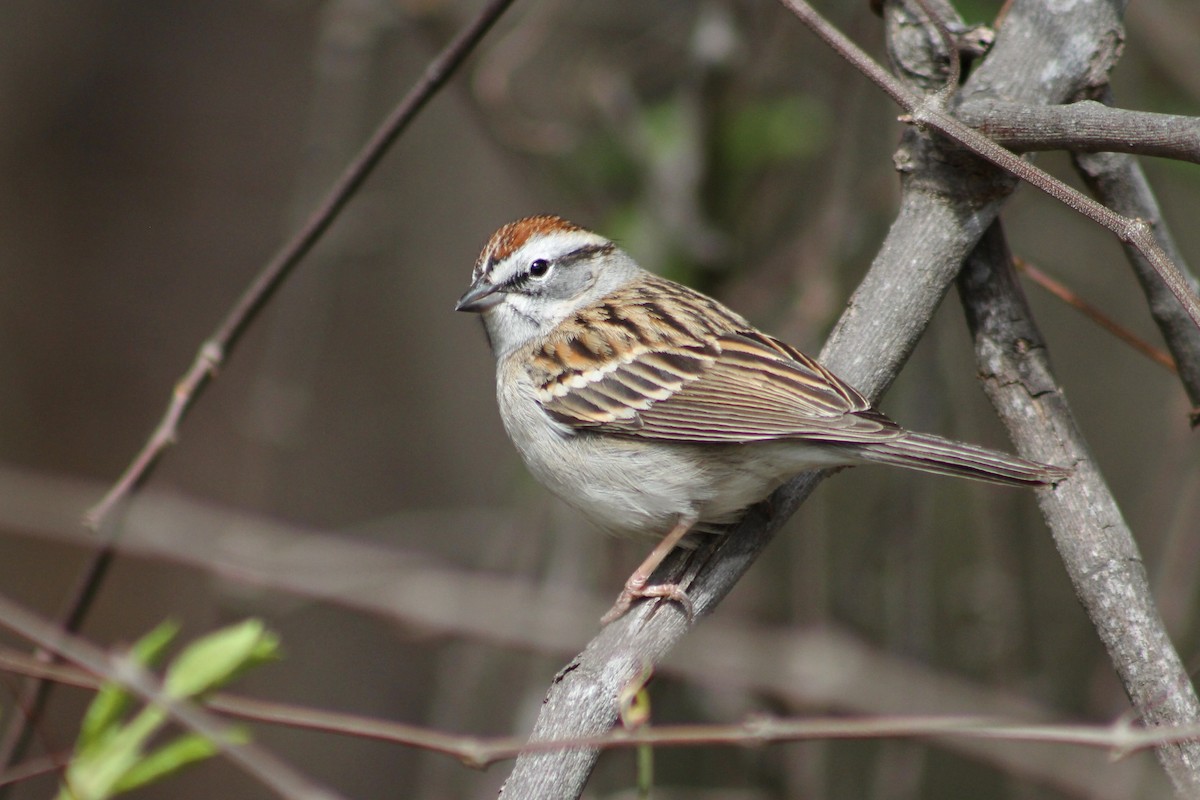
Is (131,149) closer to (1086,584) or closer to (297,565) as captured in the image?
(297,565)

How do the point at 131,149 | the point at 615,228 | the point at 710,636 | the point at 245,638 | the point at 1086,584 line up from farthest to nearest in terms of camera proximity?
the point at 131,149 → the point at 615,228 → the point at 710,636 → the point at 1086,584 → the point at 245,638

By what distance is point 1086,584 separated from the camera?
6.07 feet

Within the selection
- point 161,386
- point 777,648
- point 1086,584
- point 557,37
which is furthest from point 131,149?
point 1086,584

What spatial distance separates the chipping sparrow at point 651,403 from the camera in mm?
2348

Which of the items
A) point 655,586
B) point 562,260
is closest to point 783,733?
point 655,586

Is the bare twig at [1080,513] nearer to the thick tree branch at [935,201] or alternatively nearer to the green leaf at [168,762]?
the thick tree branch at [935,201]

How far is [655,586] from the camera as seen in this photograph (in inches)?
86.3

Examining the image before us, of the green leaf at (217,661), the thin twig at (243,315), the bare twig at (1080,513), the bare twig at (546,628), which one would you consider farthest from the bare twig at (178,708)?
the bare twig at (1080,513)

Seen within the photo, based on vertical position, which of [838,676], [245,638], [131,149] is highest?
[245,638]

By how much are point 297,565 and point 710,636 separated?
1169 mm

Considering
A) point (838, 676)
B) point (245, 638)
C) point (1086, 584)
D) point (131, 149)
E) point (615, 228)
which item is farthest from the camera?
point (131, 149)

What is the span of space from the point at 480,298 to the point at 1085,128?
5.68ft

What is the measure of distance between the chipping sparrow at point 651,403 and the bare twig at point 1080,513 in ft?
0.21

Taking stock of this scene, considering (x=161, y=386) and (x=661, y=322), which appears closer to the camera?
(x=661, y=322)
